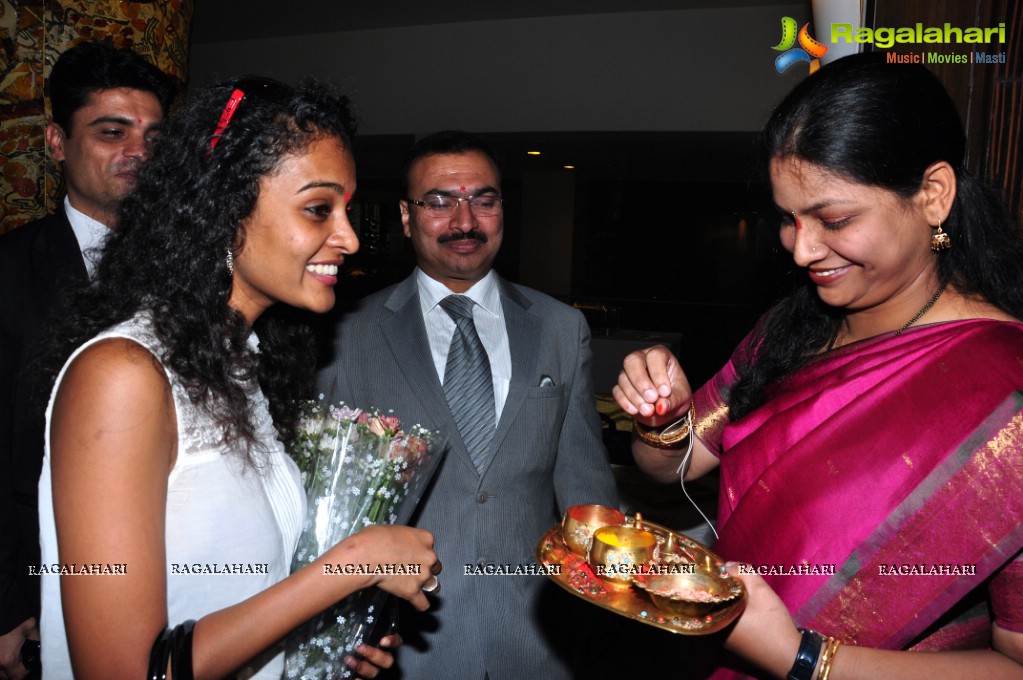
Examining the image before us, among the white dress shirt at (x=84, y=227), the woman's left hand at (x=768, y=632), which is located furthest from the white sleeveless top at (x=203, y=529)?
the white dress shirt at (x=84, y=227)

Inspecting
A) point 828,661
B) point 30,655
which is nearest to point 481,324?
point 828,661

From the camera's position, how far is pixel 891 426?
4.33ft

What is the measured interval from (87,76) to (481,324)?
1525 mm

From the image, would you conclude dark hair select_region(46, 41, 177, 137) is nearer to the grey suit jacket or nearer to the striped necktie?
the grey suit jacket

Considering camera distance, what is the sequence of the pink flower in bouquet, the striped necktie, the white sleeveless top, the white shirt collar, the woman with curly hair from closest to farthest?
the woman with curly hair
the white sleeveless top
the pink flower in bouquet
the striped necktie
the white shirt collar

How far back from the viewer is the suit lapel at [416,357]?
205cm

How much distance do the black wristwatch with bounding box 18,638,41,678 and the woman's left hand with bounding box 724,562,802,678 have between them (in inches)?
68.4

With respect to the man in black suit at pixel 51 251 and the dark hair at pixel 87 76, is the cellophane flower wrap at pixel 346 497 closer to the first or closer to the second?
the man in black suit at pixel 51 251

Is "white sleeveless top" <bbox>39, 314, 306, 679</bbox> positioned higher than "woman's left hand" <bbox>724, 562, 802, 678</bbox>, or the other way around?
"white sleeveless top" <bbox>39, 314, 306, 679</bbox>

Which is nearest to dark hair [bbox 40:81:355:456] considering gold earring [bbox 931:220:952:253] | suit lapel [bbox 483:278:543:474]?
suit lapel [bbox 483:278:543:474]

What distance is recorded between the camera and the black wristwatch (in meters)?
1.71

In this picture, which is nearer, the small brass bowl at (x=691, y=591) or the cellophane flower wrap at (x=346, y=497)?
the small brass bowl at (x=691, y=591)

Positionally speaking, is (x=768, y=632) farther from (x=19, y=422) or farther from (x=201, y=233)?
(x=19, y=422)

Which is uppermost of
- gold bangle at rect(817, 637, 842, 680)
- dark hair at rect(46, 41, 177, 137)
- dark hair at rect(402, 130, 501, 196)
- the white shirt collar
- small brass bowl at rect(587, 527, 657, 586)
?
dark hair at rect(46, 41, 177, 137)
